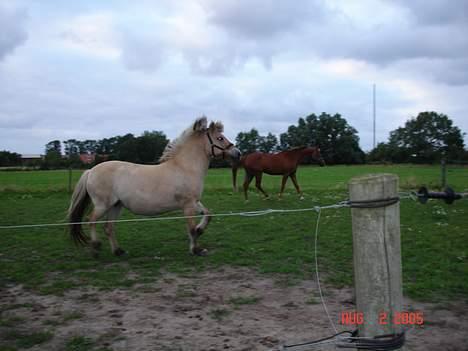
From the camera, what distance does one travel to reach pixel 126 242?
7520 millimetres

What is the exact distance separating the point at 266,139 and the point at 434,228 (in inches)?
2664

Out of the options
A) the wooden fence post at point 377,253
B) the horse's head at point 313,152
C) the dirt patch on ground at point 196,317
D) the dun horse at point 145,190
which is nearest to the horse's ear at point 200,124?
the dun horse at point 145,190

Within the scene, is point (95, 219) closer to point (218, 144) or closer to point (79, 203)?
point (79, 203)

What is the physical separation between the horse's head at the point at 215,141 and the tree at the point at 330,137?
210 feet

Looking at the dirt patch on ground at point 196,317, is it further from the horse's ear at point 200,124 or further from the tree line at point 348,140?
the tree line at point 348,140

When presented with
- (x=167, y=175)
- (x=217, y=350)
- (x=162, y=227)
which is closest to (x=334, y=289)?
(x=217, y=350)

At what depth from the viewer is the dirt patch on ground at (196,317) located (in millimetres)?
3223

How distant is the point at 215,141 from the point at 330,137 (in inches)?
2650

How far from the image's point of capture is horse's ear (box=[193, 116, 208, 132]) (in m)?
6.67

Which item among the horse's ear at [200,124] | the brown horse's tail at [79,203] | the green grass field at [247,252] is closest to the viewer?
the green grass field at [247,252]

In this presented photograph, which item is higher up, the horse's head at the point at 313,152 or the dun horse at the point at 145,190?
the horse's head at the point at 313,152

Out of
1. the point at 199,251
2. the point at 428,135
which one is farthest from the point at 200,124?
the point at 428,135

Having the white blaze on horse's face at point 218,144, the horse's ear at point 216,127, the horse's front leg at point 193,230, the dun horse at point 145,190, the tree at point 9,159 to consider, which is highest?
the tree at point 9,159

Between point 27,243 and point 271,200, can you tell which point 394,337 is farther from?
point 271,200
